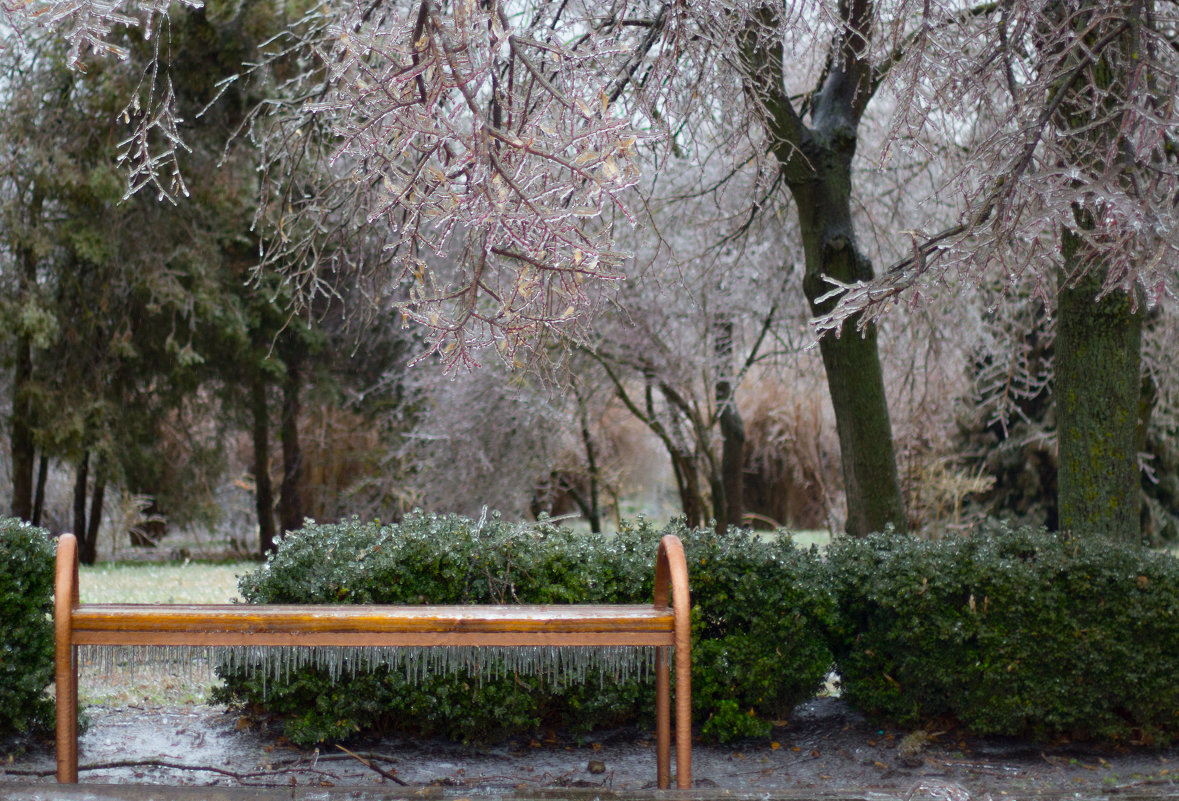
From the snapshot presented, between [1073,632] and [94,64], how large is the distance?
1167 cm

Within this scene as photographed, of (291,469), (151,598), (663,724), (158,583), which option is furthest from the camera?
(291,469)

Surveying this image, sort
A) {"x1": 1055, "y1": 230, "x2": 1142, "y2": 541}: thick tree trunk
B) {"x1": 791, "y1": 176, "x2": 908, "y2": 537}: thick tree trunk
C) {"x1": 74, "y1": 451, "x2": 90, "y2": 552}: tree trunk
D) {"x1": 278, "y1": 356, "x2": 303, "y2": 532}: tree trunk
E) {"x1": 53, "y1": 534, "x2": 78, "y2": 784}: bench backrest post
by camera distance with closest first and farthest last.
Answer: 1. {"x1": 53, "y1": 534, "x2": 78, "y2": 784}: bench backrest post
2. {"x1": 1055, "y1": 230, "x2": 1142, "y2": 541}: thick tree trunk
3. {"x1": 791, "y1": 176, "x2": 908, "y2": 537}: thick tree trunk
4. {"x1": 74, "y1": 451, "x2": 90, "y2": 552}: tree trunk
5. {"x1": 278, "y1": 356, "x2": 303, "y2": 532}: tree trunk

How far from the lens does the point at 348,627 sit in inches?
114

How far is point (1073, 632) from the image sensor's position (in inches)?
149

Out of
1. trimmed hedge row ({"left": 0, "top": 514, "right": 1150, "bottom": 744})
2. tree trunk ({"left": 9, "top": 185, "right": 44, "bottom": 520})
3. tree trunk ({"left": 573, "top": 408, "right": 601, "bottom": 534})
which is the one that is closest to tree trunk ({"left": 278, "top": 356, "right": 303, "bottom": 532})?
tree trunk ({"left": 9, "top": 185, "right": 44, "bottom": 520})

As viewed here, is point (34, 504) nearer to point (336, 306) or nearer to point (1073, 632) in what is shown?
point (336, 306)

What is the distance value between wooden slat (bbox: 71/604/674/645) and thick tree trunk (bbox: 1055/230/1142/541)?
2.70 metres

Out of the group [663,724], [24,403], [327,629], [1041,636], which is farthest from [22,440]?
[1041,636]

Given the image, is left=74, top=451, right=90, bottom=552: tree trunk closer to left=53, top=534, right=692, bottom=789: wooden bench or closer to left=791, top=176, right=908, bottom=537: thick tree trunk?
left=791, top=176, right=908, bottom=537: thick tree trunk

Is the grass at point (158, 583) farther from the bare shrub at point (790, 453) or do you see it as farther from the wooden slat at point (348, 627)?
the bare shrub at point (790, 453)

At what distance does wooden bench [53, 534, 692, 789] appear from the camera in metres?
2.88

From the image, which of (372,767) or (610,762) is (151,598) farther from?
(610,762)

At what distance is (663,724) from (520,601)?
2.88ft

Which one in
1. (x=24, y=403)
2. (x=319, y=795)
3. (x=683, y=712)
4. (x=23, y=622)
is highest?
(x=24, y=403)
